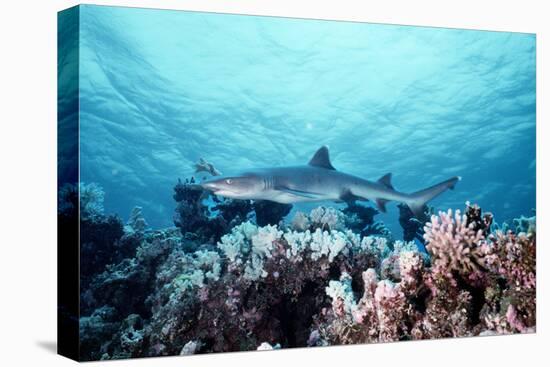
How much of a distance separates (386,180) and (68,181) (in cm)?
425

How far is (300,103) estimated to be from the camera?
909cm

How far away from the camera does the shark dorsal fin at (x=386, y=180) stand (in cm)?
973

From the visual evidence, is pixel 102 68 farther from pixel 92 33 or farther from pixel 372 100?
pixel 372 100

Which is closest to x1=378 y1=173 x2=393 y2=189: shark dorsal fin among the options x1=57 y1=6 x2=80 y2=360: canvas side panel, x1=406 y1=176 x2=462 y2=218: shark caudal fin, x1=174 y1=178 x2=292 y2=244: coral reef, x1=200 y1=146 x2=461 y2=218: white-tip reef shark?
x1=200 y1=146 x2=461 y2=218: white-tip reef shark

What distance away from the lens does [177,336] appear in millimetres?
8164

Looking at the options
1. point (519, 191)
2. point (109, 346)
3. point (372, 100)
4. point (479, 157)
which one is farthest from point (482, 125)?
point (109, 346)

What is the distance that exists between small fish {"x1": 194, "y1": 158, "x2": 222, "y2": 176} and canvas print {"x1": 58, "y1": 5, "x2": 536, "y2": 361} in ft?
0.05

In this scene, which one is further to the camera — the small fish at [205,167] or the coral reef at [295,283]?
the small fish at [205,167]

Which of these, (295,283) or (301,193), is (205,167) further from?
(295,283)

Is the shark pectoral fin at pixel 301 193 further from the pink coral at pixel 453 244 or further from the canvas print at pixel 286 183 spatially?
the pink coral at pixel 453 244

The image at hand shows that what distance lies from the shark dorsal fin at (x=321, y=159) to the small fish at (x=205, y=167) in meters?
1.29

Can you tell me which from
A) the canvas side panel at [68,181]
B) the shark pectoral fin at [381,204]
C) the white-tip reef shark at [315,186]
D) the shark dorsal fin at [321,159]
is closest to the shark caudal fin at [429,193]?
the white-tip reef shark at [315,186]

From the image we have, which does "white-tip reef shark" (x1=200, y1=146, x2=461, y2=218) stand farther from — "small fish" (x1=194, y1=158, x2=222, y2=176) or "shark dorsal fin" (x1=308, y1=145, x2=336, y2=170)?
"small fish" (x1=194, y1=158, x2=222, y2=176)

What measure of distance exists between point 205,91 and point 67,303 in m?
2.98
